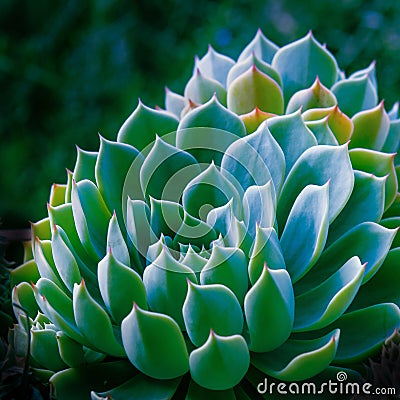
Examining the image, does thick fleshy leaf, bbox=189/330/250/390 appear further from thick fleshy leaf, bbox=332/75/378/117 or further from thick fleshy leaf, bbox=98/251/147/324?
thick fleshy leaf, bbox=332/75/378/117

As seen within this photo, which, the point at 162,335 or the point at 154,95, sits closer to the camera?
the point at 162,335

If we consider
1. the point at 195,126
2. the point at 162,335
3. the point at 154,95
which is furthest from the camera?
the point at 154,95

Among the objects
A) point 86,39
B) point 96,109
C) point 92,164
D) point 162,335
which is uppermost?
point 86,39

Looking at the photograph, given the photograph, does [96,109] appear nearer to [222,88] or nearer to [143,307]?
[222,88]

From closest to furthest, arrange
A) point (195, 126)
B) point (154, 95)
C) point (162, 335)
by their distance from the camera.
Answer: point (162, 335)
point (195, 126)
point (154, 95)

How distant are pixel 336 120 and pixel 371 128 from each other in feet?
0.14

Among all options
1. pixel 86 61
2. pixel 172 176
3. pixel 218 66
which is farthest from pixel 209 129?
pixel 86 61

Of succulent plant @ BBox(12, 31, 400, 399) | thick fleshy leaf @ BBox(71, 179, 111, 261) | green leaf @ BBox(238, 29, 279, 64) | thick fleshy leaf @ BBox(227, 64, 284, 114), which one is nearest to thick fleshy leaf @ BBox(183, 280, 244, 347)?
succulent plant @ BBox(12, 31, 400, 399)

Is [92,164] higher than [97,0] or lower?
lower

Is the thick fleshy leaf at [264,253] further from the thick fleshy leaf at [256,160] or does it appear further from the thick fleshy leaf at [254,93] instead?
the thick fleshy leaf at [254,93]

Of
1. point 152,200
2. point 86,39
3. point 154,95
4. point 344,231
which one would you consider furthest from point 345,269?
point 86,39

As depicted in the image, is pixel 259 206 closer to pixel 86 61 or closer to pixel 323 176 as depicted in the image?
pixel 323 176

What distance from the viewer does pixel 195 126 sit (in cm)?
56

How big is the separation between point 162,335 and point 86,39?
1041 mm
